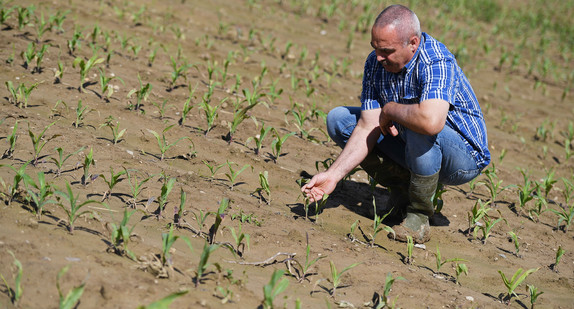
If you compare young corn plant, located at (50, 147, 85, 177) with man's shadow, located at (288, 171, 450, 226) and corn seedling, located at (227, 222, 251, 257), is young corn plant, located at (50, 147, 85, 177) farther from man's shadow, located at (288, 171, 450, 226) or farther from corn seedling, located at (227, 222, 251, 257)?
man's shadow, located at (288, 171, 450, 226)

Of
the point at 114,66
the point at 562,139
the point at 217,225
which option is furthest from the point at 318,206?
the point at 562,139

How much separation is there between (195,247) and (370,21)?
6578 millimetres

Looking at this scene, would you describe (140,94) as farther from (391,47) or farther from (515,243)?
(515,243)

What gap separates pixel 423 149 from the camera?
3664mm

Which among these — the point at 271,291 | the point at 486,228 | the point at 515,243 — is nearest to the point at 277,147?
the point at 486,228

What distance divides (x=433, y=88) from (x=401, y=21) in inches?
16.5

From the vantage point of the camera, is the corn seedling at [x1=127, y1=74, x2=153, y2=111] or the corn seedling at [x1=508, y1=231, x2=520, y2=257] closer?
the corn seedling at [x1=508, y1=231, x2=520, y2=257]

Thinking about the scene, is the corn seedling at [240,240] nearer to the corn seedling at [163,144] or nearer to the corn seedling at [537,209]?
the corn seedling at [163,144]

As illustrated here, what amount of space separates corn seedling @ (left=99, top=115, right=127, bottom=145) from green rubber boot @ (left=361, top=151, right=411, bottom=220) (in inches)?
64.3

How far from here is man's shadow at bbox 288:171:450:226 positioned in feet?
13.6

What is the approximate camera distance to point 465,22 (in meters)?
10.8

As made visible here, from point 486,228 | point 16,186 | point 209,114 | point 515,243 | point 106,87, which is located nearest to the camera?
point 16,186

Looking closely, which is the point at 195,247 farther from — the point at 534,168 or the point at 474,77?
the point at 474,77

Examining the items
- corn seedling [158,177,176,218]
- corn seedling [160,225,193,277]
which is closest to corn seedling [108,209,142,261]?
corn seedling [160,225,193,277]
